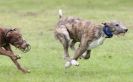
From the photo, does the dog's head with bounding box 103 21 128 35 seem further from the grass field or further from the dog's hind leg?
the dog's hind leg

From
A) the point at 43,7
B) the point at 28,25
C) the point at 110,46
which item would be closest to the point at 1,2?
the point at 43,7

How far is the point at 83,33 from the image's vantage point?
13.9 metres

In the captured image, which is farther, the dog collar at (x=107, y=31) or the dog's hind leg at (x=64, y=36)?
the dog's hind leg at (x=64, y=36)

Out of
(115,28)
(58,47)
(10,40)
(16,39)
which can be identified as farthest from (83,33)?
(58,47)

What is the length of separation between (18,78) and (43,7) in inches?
1012

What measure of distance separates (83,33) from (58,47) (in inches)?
246

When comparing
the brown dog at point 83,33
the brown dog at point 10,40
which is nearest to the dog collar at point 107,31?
the brown dog at point 83,33

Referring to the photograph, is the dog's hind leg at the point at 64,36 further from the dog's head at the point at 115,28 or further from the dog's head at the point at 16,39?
the dog's head at the point at 16,39

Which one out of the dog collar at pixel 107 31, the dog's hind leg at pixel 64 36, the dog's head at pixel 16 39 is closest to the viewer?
the dog's head at pixel 16 39

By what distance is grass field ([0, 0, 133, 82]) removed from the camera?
13146 mm

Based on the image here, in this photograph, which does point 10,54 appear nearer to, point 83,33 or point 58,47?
point 83,33

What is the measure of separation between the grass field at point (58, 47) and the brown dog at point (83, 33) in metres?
0.51

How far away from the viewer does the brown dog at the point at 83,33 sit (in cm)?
1352

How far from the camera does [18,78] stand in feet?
41.5
